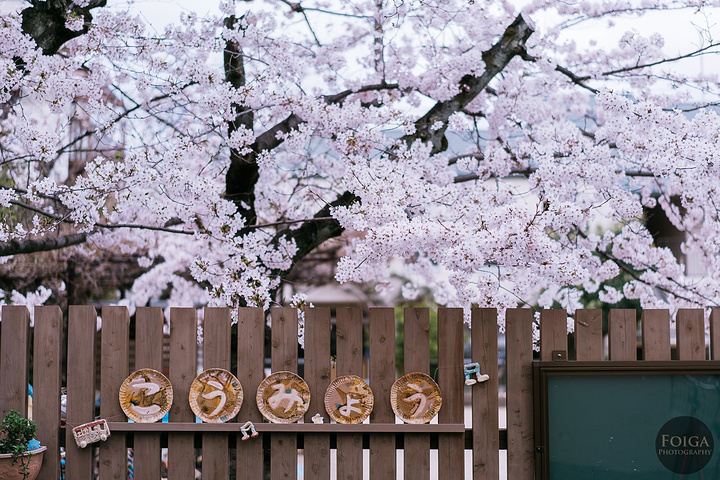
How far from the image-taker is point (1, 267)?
25.9ft

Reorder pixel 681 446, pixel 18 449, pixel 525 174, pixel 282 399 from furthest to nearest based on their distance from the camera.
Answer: pixel 525 174 < pixel 282 399 < pixel 681 446 < pixel 18 449

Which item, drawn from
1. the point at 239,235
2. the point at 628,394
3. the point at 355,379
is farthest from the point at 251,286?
the point at 628,394

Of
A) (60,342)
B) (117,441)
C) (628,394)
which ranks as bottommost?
(117,441)

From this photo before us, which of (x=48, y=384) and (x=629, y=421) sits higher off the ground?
(x=48, y=384)

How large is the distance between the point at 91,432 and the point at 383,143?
2759 mm

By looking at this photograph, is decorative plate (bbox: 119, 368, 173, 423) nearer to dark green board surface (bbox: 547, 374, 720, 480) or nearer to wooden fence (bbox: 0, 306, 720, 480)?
wooden fence (bbox: 0, 306, 720, 480)

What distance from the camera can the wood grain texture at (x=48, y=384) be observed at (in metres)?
3.87

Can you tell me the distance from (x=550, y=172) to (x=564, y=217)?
1080 millimetres

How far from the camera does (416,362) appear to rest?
3904mm

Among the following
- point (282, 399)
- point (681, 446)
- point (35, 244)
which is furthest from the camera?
point (35, 244)

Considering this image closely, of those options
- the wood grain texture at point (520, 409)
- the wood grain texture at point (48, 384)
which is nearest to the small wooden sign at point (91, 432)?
the wood grain texture at point (48, 384)

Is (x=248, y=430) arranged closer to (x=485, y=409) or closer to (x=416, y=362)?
(x=416, y=362)

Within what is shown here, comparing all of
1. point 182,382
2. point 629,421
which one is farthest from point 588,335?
point 182,382

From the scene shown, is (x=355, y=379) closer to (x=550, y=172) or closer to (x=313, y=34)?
(x=550, y=172)
